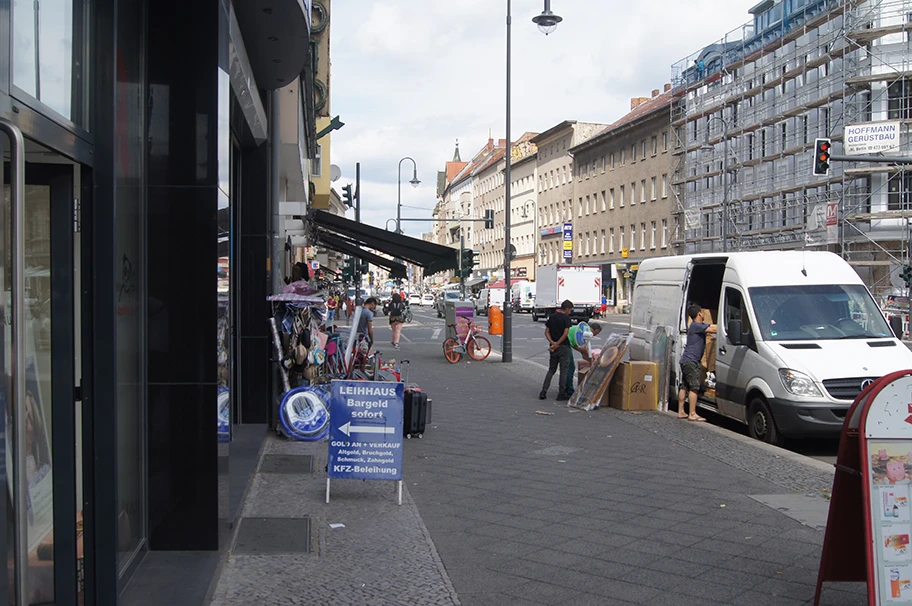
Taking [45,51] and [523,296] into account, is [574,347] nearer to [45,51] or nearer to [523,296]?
[45,51]

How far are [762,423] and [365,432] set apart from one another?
594 cm

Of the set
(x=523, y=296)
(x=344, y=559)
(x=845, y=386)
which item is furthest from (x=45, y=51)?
(x=523, y=296)

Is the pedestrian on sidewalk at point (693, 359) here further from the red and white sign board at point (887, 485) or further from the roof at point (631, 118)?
the roof at point (631, 118)

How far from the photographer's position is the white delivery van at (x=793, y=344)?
34.7 ft

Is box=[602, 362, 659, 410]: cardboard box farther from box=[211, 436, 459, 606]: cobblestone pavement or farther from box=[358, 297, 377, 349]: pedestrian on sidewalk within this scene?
box=[211, 436, 459, 606]: cobblestone pavement

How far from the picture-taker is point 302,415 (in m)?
10.6

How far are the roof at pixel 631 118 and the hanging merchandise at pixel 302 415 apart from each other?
55.1m

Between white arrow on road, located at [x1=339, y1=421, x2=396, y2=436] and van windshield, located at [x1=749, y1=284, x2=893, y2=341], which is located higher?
van windshield, located at [x1=749, y1=284, x2=893, y2=341]

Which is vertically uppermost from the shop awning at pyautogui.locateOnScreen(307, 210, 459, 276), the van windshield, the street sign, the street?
the street sign

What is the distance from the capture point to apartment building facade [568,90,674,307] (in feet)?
206

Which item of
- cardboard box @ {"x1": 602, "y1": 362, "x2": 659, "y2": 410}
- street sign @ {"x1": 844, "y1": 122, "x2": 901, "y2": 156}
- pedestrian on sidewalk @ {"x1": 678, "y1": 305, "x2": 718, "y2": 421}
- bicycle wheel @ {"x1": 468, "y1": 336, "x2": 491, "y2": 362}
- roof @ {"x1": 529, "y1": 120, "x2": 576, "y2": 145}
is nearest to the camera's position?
pedestrian on sidewalk @ {"x1": 678, "y1": 305, "x2": 718, "y2": 421}

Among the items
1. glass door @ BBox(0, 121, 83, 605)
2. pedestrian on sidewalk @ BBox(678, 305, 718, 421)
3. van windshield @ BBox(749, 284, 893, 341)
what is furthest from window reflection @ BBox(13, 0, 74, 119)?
pedestrian on sidewalk @ BBox(678, 305, 718, 421)

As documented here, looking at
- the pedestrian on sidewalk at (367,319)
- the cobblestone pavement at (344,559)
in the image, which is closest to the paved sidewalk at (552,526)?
the cobblestone pavement at (344,559)

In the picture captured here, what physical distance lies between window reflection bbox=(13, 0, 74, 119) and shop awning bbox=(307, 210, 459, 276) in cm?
1235
